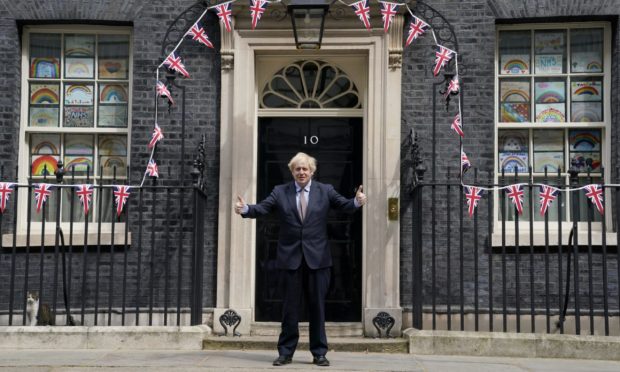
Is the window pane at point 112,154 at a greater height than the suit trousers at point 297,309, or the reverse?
the window pane at point 112,154

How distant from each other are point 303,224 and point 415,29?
296cm

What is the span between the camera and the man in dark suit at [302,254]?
23.7ft

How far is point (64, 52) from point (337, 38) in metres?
3.05

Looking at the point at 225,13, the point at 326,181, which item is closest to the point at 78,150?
the point at 225,13

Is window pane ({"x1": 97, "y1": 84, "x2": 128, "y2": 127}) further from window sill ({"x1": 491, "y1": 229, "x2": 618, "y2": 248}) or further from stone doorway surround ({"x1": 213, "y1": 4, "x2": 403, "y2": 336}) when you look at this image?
window sill ({"x1": 491, "y1": 229, "x2": 618, "y2": 248})

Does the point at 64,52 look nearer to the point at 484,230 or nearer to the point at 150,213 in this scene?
the point at 150,213

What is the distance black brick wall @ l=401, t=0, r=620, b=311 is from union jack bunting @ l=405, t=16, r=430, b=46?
21cm

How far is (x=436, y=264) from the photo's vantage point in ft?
30.4

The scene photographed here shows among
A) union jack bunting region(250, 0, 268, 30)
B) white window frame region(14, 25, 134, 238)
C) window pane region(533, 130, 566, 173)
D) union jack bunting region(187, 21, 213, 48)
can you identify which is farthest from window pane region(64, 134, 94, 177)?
window pane region(533, 130, 566, 173)

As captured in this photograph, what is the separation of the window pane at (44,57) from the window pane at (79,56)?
0.11 m

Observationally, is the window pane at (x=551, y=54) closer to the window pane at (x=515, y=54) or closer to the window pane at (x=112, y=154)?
the window pane at (x=515, y=54)

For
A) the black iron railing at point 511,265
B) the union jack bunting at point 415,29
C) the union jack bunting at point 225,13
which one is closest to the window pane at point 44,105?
the union jack bunting at point 225,13

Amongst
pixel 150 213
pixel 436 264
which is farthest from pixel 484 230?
pixel 150 213

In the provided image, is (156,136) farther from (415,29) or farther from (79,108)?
(415,29)
